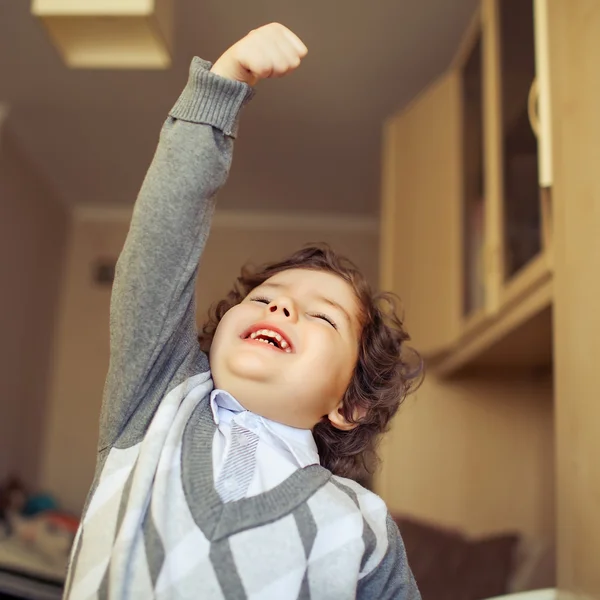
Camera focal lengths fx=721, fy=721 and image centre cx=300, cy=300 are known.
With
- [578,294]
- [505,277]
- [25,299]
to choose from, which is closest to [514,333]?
[505,277]

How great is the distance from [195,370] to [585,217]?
550 mm

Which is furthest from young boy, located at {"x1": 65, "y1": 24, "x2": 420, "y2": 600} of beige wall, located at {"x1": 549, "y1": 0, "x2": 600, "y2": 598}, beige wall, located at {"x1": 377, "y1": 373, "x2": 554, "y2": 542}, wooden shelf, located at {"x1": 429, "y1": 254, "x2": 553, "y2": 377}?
beige wall, located at {"x1": 377, "y1": 373, "x2": 554, "y2": 542}

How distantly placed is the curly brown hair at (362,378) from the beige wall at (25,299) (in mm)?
1811

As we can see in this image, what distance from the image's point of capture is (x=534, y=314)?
1.25 meters

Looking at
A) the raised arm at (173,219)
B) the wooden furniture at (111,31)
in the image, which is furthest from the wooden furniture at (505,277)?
the wooden furniture at (111,31)

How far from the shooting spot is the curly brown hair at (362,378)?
854 millimetres

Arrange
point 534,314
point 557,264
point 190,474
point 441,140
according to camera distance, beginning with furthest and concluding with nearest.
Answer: point 441,140
point 534,314
point 557,264
point 190,474

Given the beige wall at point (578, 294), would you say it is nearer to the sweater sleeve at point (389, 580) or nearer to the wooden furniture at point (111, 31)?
the sweater sleeve at point (389, 580)

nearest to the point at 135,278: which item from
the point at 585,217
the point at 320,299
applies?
the point at 320,299

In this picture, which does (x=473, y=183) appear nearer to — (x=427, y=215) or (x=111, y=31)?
(x=427, y=215)

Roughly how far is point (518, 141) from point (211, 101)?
88 cm

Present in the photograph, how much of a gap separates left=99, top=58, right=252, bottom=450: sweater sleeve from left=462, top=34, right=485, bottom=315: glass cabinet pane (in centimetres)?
100

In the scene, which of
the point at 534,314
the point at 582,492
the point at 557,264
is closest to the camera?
the point at 582,492

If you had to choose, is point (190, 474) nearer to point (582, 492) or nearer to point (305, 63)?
point (582, 492)
